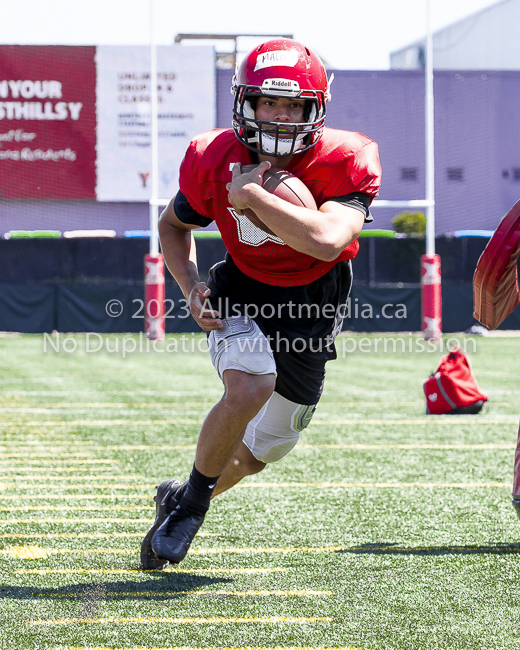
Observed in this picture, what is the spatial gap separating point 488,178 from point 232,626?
25.0 meters

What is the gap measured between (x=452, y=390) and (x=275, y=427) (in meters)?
3.86

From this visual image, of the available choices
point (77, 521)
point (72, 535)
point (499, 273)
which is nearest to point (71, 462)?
point (77, 521)

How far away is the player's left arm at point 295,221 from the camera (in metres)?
2.36

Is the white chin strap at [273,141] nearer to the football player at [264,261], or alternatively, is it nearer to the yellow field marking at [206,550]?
the football player at [264,261]

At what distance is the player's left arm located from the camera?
2359 millimetres


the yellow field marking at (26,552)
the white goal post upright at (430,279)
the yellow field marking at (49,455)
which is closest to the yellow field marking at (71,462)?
the yellow field marking at (49,455)

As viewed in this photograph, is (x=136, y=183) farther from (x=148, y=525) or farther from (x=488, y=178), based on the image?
(x=148, y=525)

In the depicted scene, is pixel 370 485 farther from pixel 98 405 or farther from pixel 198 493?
pixel 98 405

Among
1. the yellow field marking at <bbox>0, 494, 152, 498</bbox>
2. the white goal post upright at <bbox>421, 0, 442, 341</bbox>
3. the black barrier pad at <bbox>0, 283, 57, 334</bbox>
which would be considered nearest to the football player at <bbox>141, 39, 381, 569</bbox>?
the yellow field marking at <bbox>0, 494, 152, 498</bbox>

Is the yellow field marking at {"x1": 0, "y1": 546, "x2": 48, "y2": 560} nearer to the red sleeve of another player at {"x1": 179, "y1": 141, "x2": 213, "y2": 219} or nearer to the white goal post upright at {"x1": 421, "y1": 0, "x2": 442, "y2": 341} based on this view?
the red sleeve of another player at {"x1": 179, "y1": 141, "x2": 213, "y2": 219}

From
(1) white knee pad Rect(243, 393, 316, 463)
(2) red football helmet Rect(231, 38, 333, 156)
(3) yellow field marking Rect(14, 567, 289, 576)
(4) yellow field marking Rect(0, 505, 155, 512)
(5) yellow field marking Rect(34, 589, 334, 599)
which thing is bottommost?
(4) yellow field marking Rect(0, 505, 155, 512)

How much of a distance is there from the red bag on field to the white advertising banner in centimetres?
1835

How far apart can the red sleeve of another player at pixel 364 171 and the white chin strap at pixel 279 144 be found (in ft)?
0.55

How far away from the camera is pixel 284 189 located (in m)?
2.51
